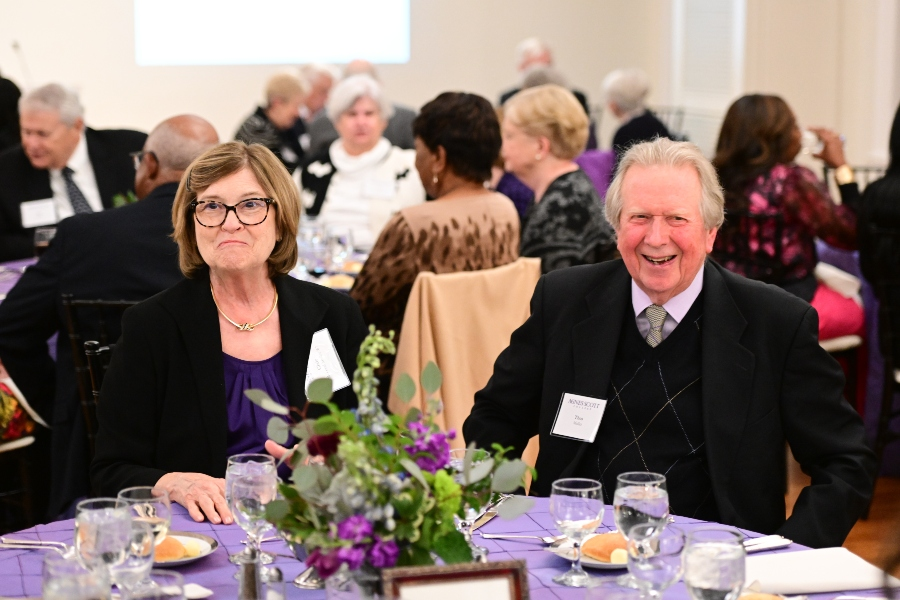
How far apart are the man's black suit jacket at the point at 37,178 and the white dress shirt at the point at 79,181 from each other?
32 millimetres

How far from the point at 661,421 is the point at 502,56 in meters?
10.1

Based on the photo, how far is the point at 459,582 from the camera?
138cm

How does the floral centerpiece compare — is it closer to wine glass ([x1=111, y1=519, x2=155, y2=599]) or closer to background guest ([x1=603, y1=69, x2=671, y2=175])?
wine glass ([x1=111, y1=519, x2=155, y2=599])

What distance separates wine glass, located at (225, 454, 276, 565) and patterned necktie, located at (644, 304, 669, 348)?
958 mm

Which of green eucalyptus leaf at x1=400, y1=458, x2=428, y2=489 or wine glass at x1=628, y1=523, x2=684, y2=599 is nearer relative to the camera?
green eucalyptus leaf at x1=400, y1=458, x2=428, y2=489

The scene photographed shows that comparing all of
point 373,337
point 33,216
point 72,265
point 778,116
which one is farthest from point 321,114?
point 373,337

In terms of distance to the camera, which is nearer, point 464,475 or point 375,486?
point 375,486

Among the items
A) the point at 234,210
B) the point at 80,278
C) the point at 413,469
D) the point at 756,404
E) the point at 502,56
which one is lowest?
the point at 756,404

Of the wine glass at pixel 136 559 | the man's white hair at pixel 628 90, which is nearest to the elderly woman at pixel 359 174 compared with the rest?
the man's white hair at pixel 628 90

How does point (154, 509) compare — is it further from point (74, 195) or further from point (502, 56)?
point (502, 56)

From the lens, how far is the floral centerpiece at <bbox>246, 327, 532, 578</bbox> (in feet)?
4.57

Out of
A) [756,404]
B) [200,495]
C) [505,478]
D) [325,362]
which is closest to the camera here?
[505,478]

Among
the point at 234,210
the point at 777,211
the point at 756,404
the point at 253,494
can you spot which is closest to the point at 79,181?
the point at 777,211

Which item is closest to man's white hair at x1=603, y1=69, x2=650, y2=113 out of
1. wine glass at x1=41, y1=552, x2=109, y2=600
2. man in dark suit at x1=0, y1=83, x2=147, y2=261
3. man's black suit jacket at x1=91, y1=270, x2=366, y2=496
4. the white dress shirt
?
man in dark suit at x1=0, y1=83, x2=147, y2=261
